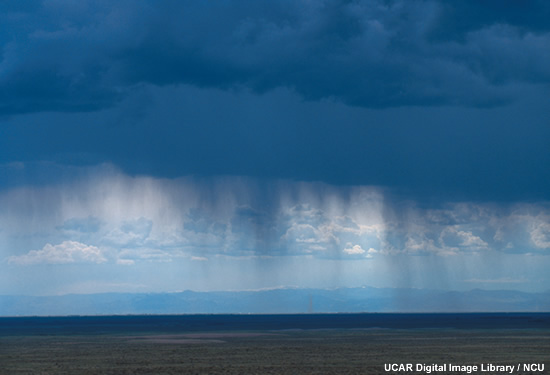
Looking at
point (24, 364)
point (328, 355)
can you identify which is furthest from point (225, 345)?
point (24, 364)

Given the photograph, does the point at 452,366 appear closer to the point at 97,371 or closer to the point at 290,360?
the point at 290,360

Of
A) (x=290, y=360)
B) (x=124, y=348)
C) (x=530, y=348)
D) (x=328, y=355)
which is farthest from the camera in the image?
(x=124, y=348)

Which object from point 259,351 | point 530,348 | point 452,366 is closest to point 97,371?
point 259,351

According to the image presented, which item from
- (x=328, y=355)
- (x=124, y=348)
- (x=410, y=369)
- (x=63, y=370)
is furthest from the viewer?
(x=124, y=348)

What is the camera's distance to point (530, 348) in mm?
87000

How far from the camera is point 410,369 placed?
63.2 m

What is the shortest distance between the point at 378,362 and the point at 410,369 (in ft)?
25.8

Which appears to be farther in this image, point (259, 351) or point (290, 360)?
point (259, 351)

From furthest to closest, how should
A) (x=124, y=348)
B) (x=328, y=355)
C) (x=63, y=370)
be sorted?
(x=124, y=348)
(x=328, y=355)
(x=63, y=370)

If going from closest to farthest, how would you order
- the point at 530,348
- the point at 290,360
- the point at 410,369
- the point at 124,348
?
the point at 410,369, the point at 290,360, the point at 530,348, the point at 124,348

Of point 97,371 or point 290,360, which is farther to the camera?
point 290,360

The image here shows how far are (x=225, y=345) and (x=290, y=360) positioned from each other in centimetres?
2857

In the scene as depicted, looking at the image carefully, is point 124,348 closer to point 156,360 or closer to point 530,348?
point 156,360

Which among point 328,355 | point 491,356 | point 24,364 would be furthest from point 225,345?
point 491,356
